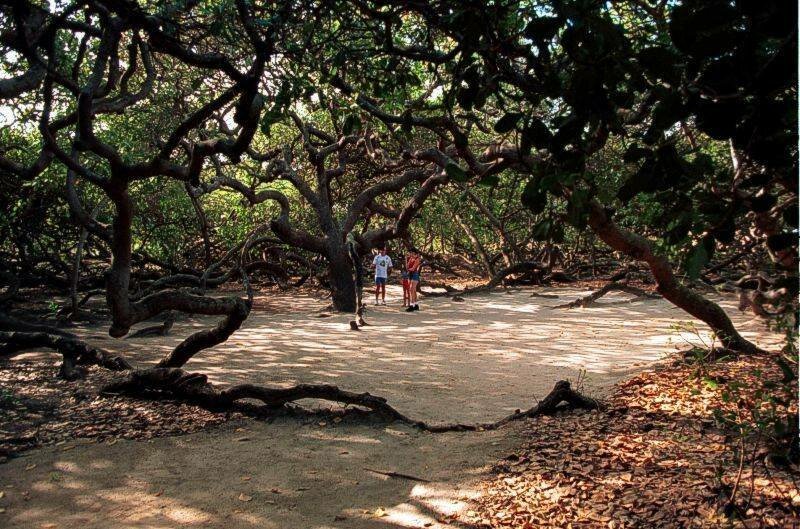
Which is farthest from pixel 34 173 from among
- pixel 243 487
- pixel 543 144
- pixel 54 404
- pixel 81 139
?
pixel 543 144

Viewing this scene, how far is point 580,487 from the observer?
392 cm

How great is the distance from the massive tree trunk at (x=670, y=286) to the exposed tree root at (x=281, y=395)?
5.67 ft

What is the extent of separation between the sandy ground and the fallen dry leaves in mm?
282

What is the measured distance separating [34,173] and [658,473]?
25.4ft

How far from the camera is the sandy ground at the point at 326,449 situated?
153 inches

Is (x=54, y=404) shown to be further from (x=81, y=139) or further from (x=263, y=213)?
(x=263, y=213)

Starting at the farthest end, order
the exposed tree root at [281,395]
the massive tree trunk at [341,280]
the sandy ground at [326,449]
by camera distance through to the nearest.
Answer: the massive tree trunk at [341,280], the exposed tree root at [281,395], the sandy ground at [326,449]

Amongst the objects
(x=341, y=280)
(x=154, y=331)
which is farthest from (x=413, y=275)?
(x=154, y=331)

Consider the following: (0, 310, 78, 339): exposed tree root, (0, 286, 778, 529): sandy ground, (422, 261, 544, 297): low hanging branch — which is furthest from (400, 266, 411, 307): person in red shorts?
(0, 310, 78, 339): exposed tree root

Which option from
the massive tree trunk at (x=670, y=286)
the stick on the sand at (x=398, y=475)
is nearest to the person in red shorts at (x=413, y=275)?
the massive tree trunk at (x=670, y=286)

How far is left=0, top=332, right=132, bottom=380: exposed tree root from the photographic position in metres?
7.29

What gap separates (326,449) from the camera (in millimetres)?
4988

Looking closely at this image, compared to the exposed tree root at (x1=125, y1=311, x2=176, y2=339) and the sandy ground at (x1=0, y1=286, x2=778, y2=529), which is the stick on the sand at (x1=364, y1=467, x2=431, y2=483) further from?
the exposed tree root at (x1=125, y1=311, x2=176, y2=339)

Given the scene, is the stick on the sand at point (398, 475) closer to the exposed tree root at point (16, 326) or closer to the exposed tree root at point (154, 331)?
the exposed tree root at point (16, 326)
